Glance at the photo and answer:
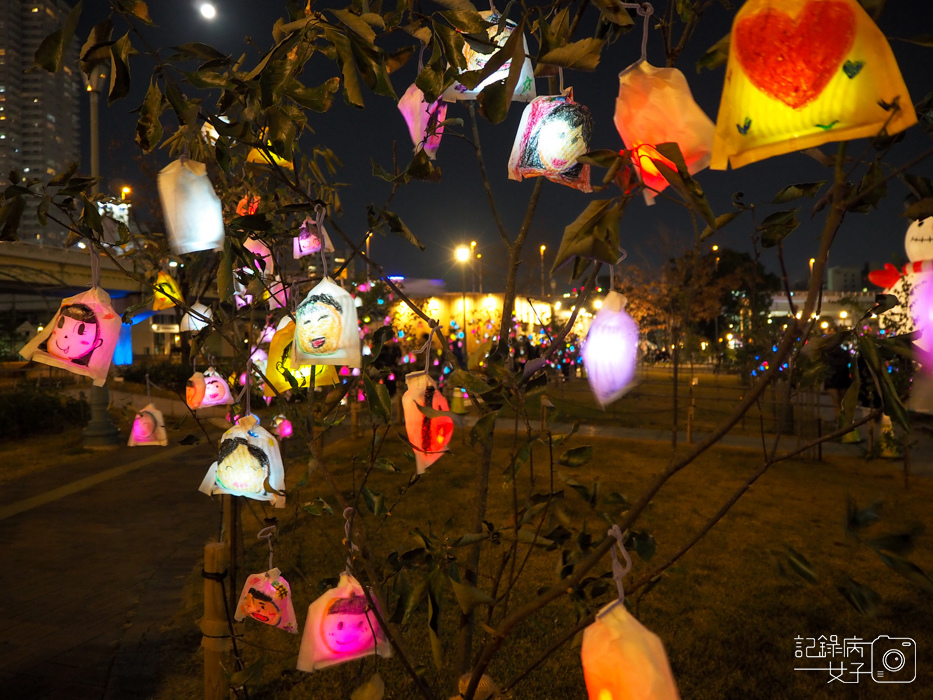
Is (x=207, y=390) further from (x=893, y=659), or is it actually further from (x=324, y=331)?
(x=893, y=659)

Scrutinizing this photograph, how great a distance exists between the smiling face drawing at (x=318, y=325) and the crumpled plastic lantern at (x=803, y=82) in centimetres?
110

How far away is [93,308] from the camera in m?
1.84

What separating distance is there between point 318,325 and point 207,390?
2.30m

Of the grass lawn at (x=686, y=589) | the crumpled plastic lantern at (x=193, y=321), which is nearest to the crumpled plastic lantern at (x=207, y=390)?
the crumpled plastic lantern at (x=193, y=321)

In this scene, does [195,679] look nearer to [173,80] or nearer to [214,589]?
[214,589]

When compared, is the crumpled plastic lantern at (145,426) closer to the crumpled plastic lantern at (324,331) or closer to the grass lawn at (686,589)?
the grass lawn at (686,589)

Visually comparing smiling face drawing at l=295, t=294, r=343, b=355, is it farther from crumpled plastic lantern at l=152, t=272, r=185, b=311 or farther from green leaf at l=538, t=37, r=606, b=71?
green leaf at l=538, t=37, r=606, b=71

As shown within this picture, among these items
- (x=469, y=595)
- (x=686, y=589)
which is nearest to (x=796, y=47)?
(x=469, y=595)

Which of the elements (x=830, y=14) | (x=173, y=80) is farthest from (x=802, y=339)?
(x=173, y=80)

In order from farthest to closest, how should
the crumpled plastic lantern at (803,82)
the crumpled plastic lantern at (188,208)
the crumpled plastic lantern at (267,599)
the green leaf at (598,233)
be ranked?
the crumpled plastic lantern at (267,599) → the crumpled plastic lantern at (188,208) → the green leaf at (598,233) → the crumpled plastic lantern at (803,82)

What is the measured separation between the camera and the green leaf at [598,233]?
0.96 m

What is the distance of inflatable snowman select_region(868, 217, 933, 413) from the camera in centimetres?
105

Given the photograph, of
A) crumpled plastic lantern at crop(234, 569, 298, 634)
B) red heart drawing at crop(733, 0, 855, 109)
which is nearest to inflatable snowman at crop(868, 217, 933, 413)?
red heart drawing at crop(733, 0, 855, 109)

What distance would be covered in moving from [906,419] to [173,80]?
1.56m
